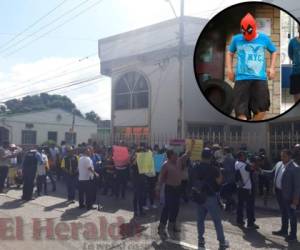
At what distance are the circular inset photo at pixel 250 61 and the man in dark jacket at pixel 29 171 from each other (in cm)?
1140

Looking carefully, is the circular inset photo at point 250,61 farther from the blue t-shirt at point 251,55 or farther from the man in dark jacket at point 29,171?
the man in dark jacket at point 29,171

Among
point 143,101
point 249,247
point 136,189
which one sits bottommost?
point 249,247

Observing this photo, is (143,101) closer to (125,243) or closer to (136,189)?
(136,189)

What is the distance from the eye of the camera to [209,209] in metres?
6.98

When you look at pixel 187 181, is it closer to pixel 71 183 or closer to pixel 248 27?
pixel 71 183

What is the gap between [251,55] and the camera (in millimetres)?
2031

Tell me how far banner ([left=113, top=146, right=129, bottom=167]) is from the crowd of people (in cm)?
11

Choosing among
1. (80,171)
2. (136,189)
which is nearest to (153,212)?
(136,189)

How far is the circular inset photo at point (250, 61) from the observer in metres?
2.02

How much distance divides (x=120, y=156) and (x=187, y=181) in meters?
2.30

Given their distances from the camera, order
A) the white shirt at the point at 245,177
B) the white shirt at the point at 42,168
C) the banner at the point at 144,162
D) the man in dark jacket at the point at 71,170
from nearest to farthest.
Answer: the white shirt at the point at 245,177 → the banner at the point at 144,162 → the man in dark jacket at the point at 71,170 → the white shirt at the point at 42,168

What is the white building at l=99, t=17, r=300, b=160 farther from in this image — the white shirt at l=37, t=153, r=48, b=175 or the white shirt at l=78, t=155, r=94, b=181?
the white shirt at l=78, t=155, r=94, b=181

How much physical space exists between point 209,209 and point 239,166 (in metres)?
2.37

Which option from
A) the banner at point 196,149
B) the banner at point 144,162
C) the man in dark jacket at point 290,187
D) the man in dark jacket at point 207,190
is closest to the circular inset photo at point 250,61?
the man in dark jacket at point 207,190
